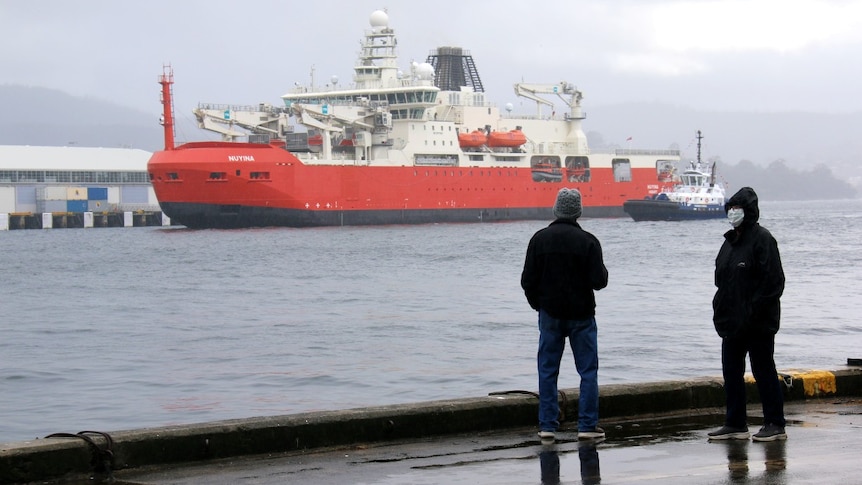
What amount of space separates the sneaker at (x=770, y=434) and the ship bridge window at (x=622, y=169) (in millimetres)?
65376

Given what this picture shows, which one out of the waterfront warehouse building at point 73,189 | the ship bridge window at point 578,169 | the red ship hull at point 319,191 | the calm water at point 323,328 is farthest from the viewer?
the waterfront warehouse building at point 73,189

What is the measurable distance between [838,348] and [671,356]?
94.2 inches

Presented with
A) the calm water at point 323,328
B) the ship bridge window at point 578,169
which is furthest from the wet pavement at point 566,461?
the ship bridge window at point 578,169

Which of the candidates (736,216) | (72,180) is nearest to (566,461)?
(736,216)

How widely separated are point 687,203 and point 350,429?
185 feet

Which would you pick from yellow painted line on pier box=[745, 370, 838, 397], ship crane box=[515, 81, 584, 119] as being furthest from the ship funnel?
yellow painted line on pier box=[745, 370, 838, 397]

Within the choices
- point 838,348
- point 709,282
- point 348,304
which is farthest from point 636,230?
point 838,348

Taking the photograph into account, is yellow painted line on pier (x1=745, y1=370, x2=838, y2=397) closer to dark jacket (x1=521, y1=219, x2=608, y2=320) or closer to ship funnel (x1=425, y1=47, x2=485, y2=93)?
dark jacket (x1=521, y1=219, x2=608, y2=320)

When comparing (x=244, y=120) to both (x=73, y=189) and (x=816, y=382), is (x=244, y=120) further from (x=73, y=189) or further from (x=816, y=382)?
(x=816, y=382)

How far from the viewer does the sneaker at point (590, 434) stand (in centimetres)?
633

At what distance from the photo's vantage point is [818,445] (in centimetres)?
599

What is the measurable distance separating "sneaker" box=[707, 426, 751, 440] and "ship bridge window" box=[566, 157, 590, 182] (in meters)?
62.2

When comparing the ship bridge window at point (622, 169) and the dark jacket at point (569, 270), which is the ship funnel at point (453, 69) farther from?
the dark jacket at point (569, 270)

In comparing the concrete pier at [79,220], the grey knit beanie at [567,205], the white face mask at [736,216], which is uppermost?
the grey knit beanie at [567,205]
